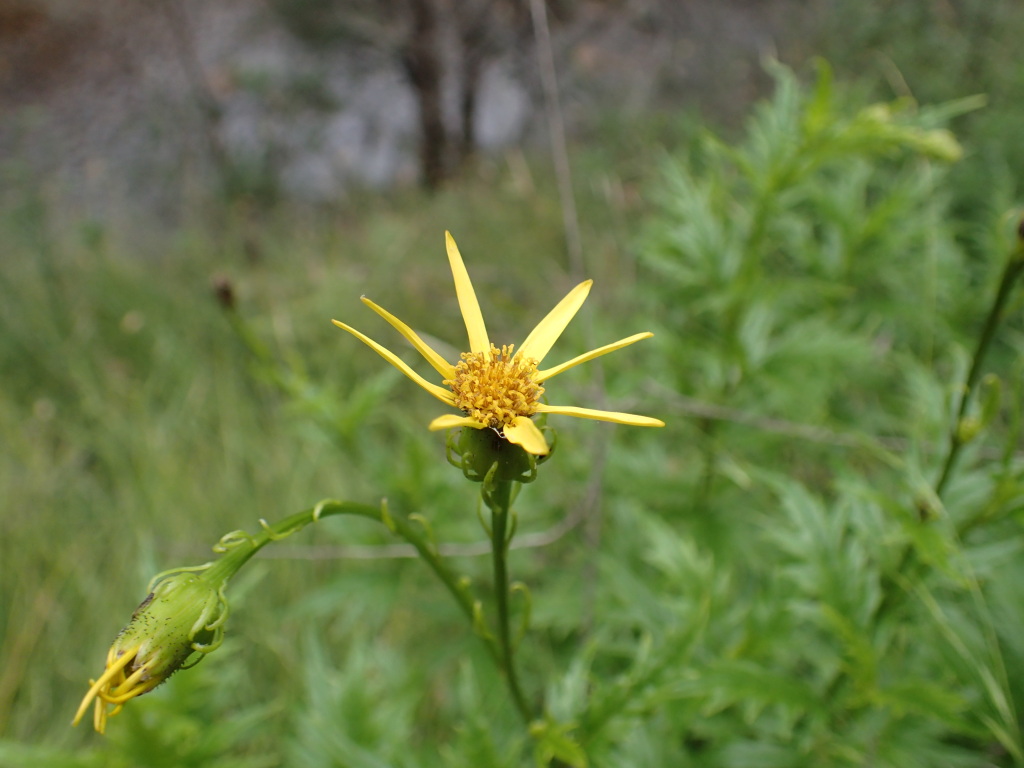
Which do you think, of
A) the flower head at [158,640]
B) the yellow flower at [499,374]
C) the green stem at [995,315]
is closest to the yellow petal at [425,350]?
the yellow flower at [499,374]

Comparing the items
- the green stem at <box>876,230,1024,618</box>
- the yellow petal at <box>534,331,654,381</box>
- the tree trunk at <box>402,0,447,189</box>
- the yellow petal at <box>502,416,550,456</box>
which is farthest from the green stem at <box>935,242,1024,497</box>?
the tree trunk at <box>402,0,447,189</box>

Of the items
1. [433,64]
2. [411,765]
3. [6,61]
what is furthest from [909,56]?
[6,61]

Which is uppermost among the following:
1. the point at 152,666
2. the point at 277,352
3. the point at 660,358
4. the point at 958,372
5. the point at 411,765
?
the point at 152,666

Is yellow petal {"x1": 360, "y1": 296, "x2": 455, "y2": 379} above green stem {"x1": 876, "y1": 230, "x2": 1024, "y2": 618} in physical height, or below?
above

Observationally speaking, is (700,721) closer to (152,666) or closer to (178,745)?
(178,745)

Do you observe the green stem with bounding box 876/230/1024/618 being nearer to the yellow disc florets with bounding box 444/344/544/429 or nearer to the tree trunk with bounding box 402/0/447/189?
the yellow disc florets with bounding box 444/344/544/429

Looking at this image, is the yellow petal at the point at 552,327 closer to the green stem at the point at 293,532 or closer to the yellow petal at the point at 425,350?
the yellow petal at the point at 425,350
